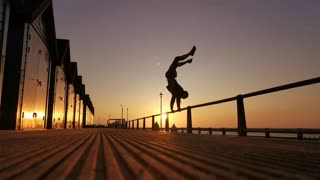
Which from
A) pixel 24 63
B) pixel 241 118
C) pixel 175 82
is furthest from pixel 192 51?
pixel 24 63

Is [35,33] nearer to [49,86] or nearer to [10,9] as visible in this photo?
[10,9]

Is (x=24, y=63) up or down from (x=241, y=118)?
up

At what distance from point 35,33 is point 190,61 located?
9093 millimetres

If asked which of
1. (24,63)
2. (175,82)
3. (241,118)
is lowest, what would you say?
(241,118)

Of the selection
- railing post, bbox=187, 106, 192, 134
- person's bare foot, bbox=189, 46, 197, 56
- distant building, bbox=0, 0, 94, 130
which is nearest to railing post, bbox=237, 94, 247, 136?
railing post, bbox=187, 106, 192, 134

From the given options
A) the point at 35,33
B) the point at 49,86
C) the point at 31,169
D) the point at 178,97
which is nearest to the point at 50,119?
the point at 49,86

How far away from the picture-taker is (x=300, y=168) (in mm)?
1759

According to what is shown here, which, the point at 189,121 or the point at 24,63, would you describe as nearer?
the point at 189,121

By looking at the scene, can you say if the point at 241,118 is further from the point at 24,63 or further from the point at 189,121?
the point at 24,63

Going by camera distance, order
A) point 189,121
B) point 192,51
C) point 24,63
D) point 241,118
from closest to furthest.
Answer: point 241,118 < point 189,121 < point 192,51 < point 24,63

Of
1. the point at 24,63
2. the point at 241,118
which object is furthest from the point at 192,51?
the point at 24,63

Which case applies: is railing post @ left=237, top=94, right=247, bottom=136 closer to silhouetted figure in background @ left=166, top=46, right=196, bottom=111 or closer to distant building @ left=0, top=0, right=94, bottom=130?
silhouetted figure in background @ left=166, top=46, right=196, bottom=111

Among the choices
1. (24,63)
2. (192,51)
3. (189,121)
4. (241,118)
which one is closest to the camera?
(241,118)

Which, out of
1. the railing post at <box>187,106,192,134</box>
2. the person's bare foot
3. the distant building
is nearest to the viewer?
the railing post at <box>187,106,192,134</box>
